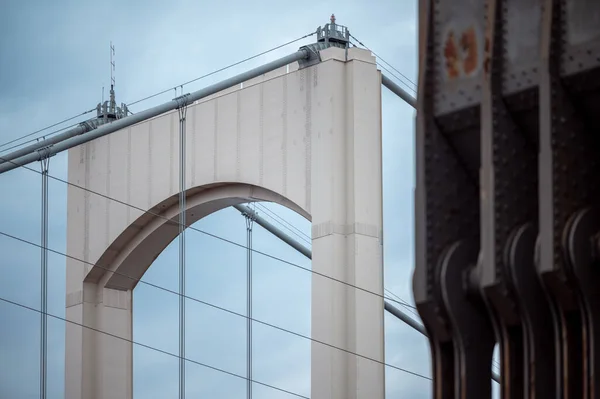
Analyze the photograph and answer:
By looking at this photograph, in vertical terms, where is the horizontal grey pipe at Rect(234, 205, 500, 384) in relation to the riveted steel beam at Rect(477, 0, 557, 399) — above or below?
above

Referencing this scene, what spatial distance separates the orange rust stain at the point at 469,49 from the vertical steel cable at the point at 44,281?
14385mm

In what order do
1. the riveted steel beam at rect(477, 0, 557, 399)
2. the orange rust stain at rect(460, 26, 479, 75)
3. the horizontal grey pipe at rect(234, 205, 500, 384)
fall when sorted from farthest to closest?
the horizontal grey pipe at rect(234, 205, 500, 384) → the orange rust stain at rect(460, 26, 479, 75) → the riveted steel beam at rect(477, 0, 557, 399)

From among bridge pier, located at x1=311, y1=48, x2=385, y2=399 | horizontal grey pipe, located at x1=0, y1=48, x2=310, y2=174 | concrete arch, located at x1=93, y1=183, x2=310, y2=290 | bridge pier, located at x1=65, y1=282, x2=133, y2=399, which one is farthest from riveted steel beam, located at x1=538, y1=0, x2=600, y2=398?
bridge pier, located at x1=65, y1=282, x2=133, y2=399

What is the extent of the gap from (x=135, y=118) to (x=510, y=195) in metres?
12.9

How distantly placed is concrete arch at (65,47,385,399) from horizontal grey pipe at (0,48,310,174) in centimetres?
23

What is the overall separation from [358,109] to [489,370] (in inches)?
379

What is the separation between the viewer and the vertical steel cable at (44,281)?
23.2 metres

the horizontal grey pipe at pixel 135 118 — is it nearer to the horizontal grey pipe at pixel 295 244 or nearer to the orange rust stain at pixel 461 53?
the horizontal grey pipe at pixel 295 244

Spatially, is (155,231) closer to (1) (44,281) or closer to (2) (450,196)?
(1) (44,281)

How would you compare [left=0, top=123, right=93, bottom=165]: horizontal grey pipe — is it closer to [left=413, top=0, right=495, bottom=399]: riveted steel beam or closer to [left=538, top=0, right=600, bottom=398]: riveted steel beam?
[left=413, top=0, right=495, bottom=399]: riveted steel beam

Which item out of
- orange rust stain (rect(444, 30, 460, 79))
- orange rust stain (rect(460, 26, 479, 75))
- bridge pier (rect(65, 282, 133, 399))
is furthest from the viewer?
bridge pier (rect(65, 282, 133, 399))

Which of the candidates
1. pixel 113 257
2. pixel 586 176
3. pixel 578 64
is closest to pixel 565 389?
pixel 586 176

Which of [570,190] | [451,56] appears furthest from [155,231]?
[570,190]

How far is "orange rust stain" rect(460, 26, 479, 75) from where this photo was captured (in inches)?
389
